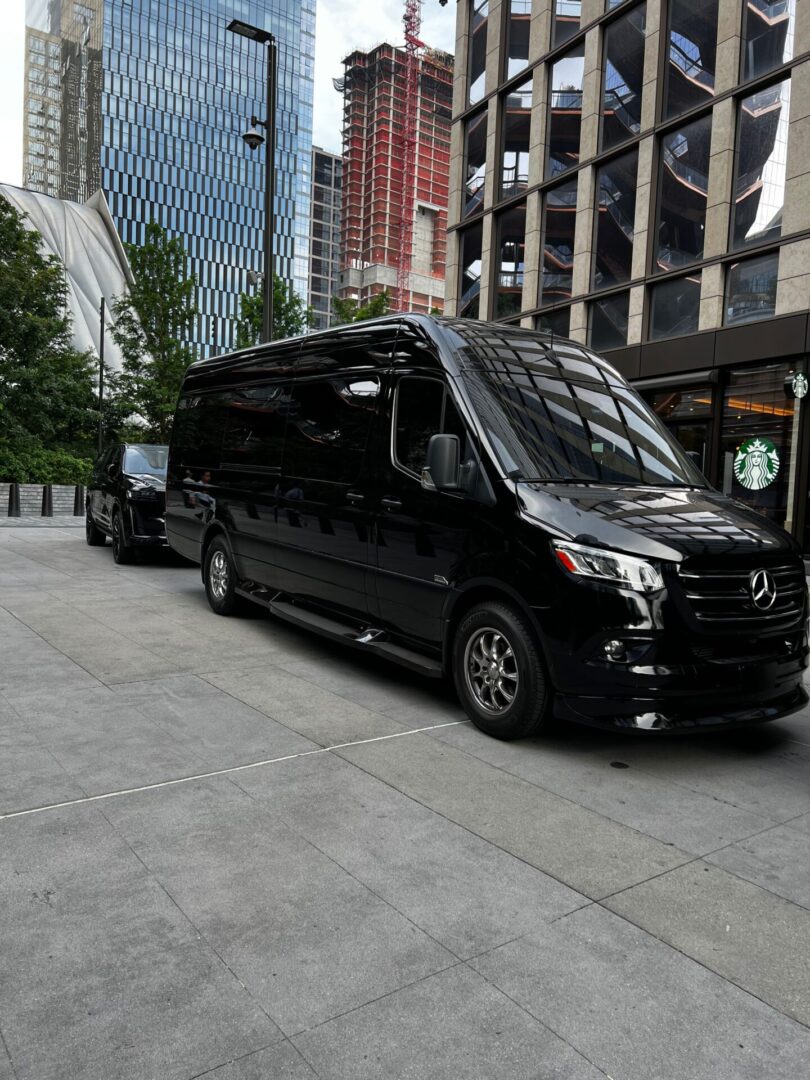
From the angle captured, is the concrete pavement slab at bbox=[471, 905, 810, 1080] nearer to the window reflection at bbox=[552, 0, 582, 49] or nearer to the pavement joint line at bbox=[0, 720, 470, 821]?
the pavement joint line at bbox=[0, 720, 470, 821]

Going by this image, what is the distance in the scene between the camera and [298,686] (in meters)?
5.77

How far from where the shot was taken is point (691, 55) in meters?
17.9

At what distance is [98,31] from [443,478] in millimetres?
130458

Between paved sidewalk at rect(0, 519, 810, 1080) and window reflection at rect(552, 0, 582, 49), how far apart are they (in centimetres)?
2146

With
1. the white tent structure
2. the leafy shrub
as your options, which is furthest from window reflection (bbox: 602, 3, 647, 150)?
the white tent structure

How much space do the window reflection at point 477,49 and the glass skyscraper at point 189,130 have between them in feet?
263

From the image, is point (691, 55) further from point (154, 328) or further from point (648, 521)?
point (154, 328)

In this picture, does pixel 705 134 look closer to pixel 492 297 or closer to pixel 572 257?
pixel 572 257

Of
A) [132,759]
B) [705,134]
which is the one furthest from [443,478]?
[705,134]

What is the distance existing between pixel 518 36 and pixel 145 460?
1829 cm

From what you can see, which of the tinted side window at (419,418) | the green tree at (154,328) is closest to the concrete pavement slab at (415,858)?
the tinted side window at (419,418)

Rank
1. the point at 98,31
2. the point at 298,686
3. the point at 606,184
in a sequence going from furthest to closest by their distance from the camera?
the point at 98,31, the point at 606,184, the point at 298,686

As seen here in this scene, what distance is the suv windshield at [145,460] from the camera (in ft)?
39.6

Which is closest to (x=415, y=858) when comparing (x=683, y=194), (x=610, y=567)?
(x=610, y=567)
